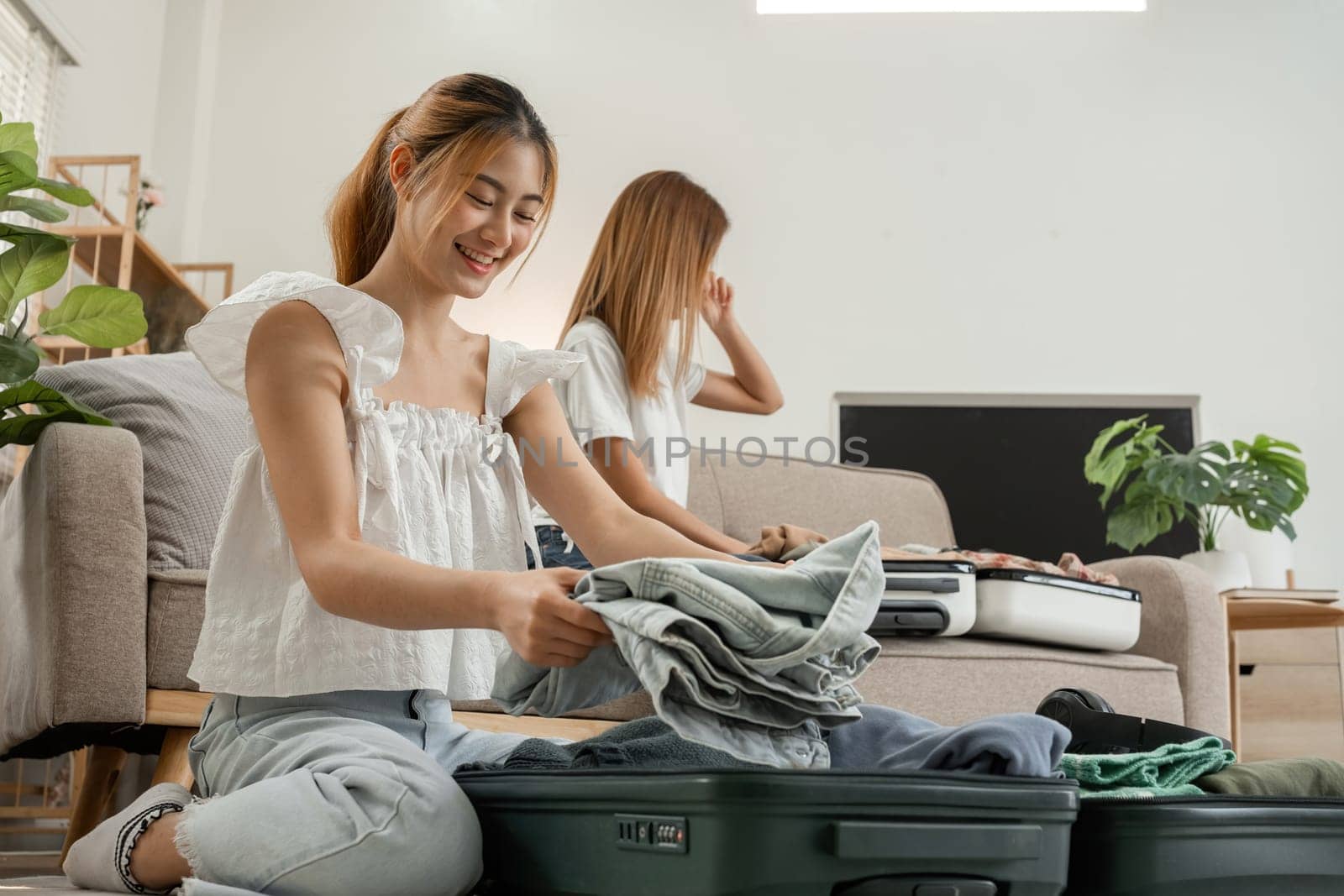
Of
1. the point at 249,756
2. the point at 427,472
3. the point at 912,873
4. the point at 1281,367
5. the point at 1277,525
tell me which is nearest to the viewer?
the point at 912,873

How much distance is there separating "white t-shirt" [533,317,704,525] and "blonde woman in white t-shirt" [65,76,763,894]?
0.49 m

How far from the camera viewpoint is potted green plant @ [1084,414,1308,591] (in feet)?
9.47

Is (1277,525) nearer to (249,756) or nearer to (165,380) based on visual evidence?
(165,380)

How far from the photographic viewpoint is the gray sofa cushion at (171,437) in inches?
60.9

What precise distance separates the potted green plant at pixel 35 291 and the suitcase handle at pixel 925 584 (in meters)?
1.02

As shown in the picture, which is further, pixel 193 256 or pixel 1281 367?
pixel 193 256

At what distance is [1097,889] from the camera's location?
0.76m

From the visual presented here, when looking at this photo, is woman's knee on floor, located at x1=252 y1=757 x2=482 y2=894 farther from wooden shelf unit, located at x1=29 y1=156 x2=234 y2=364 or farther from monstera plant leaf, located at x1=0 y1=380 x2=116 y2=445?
wooden shelf unit, located at x1=29 y1=156 x2=234 y2=364

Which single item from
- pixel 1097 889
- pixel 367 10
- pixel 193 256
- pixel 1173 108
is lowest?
pixel 1097 889

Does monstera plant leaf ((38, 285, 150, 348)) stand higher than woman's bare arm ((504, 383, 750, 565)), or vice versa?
monstera plant leaf ((38, 285, 150, 348))

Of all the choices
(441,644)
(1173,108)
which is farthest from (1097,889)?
(1173,108)

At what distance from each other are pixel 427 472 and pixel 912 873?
535mm

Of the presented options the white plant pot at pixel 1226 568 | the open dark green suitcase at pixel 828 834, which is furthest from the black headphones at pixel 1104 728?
the white plant pot at pixel 1226 568

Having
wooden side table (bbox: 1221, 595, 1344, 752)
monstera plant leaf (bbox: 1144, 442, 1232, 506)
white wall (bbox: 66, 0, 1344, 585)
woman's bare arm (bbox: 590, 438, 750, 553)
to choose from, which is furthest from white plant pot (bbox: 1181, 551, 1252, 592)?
woman's bare arm (bbox: 590, 438, 750, 553)
